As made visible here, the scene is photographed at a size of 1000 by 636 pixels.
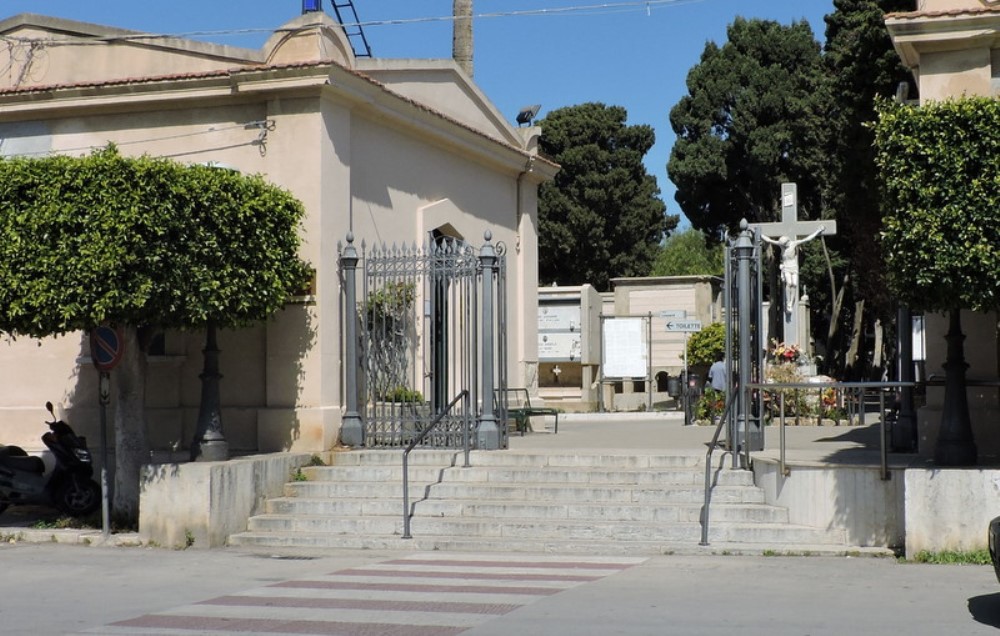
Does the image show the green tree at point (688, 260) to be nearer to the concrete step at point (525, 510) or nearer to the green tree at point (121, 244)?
the concrete step at point (525, 510)

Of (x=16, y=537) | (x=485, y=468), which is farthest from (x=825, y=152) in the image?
(x=16, y=537)

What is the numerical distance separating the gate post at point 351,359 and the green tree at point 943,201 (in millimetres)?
6928

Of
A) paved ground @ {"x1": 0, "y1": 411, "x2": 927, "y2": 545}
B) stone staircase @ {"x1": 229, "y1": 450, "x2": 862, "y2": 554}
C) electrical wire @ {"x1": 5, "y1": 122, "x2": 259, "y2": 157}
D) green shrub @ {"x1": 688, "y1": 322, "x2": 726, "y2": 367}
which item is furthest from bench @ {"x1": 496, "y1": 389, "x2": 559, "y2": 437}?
green shrub @ {"x1": 688, "y1": 322, "x2": 726, "y2": 367}

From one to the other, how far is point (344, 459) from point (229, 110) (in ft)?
16.1

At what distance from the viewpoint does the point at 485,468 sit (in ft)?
47.3

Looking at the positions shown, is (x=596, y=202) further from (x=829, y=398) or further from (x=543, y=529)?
(x=543, y=529)

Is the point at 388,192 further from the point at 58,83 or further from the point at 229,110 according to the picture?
the point at 58,83

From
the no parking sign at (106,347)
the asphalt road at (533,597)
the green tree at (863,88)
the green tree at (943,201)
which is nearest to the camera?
the asphalt road at (533,597)

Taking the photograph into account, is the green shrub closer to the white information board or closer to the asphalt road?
the white information board

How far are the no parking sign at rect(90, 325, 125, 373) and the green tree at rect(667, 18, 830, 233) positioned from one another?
35912 millimetres

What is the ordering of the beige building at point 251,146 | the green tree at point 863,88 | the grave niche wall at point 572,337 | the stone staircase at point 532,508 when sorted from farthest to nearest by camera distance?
the grave niche wall at point 572,337, the green tree at point 863,88, the beige building at point 251,146, the stone staircase at point 532,508

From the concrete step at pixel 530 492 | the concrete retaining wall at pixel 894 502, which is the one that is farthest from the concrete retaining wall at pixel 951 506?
the concrete step at pixel 530 492

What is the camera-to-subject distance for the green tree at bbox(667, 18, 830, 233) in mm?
45812

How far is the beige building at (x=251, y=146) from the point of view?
15.5 meters
